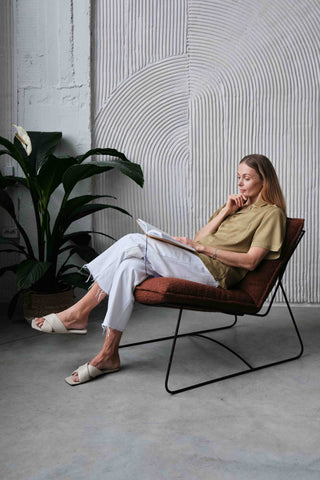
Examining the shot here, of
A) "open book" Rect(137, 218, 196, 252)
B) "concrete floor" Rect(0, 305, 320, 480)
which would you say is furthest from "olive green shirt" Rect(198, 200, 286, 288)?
"concrete floor" Rect(0, 305, 320, 480)

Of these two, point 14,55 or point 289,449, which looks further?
point 14,55

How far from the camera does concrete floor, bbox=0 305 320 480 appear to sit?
1.65 m

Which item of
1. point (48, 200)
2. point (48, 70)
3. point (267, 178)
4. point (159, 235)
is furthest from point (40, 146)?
point (267, 178)

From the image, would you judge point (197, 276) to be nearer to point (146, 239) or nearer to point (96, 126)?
point (146, 239)

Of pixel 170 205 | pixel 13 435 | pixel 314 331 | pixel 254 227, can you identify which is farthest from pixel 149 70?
pixel 13 435

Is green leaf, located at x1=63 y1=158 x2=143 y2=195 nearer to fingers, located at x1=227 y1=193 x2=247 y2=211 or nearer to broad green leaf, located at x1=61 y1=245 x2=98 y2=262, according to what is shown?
broad green leaf, located at x1=61 y1=245 x2=98 y2=262

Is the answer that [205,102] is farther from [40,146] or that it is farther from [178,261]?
[178,261]

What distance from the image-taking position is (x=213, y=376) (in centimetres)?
243

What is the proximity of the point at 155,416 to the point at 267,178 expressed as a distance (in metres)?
1.40

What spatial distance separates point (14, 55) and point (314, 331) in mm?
2925

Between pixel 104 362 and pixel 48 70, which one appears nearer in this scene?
pixel 104 362

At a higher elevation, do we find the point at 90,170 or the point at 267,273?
the point at 90,170

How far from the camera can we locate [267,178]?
2660 millimetres

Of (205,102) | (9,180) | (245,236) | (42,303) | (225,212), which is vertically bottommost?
(42,303)
